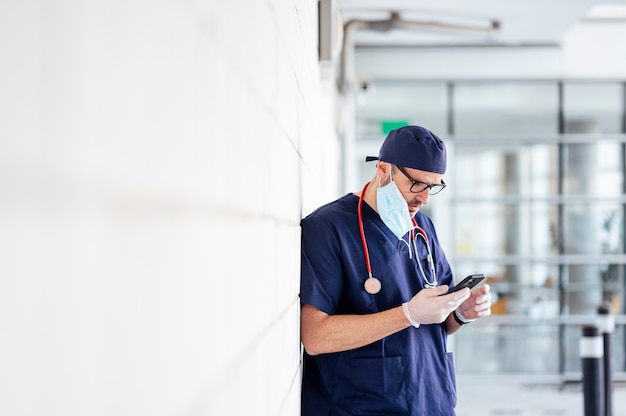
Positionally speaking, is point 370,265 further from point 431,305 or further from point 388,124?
point 388,124

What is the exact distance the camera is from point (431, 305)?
6.75ft

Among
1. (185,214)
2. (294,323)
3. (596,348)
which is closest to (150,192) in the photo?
(185,214)

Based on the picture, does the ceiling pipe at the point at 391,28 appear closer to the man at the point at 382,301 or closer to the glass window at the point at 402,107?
the glass window at the point at 402,107

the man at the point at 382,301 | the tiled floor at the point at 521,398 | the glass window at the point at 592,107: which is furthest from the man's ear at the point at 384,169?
the glass window at the point at 592,107

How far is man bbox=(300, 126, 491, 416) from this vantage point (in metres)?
2.07

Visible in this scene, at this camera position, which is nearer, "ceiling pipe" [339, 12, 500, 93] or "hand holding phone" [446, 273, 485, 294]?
"hand holding phone" [446, 273, 485, 294]

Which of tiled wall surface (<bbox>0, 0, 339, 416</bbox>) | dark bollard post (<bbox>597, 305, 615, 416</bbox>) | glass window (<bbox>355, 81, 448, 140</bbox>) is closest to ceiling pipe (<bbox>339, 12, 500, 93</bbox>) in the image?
glass window (<bbox>355, 81, 448, 140</bbox>)

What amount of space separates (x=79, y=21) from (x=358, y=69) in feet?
25.0

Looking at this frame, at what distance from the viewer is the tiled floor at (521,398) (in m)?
6.54

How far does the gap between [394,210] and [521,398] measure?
5304mm

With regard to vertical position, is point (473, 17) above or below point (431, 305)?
above

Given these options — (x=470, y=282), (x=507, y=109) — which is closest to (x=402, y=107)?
(x=507, y=109)

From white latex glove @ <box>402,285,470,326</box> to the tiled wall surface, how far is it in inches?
39.5

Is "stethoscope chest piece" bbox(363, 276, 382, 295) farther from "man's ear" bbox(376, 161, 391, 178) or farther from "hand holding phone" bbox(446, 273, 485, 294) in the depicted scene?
"man's ear" bbox(376, 161, 391, 178)
